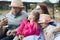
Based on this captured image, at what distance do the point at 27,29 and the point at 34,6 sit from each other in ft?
0.82

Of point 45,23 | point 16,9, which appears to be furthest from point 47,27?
point 16,9

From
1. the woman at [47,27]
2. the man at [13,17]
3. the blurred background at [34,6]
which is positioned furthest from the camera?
the man at [13,17]

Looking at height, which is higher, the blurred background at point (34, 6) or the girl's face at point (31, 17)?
the blurred background at point (34, 6)

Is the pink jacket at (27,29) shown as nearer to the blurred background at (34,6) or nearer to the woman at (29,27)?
the woman at (29,27)

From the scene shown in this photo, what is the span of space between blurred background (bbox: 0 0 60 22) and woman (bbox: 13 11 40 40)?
9 cm

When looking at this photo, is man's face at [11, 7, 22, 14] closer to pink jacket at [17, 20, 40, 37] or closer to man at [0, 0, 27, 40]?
man at [0, 0, 27, 40]

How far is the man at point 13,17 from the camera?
5.67ft

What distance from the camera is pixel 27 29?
1656 millimetres

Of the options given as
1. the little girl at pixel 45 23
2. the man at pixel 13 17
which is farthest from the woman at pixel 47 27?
the man at pixel 13 17

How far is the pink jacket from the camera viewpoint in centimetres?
163

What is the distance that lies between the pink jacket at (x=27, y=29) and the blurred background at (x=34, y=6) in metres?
0.14

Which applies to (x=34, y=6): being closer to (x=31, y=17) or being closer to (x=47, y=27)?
(x=31, y=17)

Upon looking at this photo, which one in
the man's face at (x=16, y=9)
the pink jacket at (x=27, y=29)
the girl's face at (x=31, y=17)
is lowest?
the pink jacket at (x=27, y=29)

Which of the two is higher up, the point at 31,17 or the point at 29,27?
the point at 31,17
